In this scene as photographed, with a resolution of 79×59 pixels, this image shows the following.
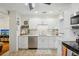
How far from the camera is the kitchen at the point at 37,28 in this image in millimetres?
5270

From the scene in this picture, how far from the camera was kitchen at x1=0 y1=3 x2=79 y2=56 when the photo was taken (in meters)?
5.27

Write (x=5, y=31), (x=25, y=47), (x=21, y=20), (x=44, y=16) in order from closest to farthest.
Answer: (x=25, y=47)
(x=21, y=20)
(x=44, y=16)
(x=5, y=31)

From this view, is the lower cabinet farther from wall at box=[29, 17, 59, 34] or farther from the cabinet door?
wall at box=[29, 17, 59, 34]

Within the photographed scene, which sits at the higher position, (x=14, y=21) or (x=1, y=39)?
(x=14, y=21)

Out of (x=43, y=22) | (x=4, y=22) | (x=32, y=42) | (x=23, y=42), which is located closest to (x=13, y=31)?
(x=23, y=42)

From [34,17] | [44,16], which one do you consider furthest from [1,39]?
[44,16]

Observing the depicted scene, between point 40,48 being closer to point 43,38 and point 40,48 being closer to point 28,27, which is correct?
point 43,38

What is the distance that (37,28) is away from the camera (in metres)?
7.68

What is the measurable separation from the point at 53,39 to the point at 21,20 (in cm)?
193

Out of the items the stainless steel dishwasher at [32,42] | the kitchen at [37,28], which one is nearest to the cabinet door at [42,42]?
the kitchen at [37,28]

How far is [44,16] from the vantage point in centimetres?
781

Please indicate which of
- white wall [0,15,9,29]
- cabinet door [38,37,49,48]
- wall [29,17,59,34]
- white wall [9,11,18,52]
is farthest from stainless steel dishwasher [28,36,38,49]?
white wall [0,15,9,29]

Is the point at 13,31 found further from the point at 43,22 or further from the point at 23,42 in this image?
the point at 43,22

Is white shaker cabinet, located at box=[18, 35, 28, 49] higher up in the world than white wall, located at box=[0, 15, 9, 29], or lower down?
lower down
